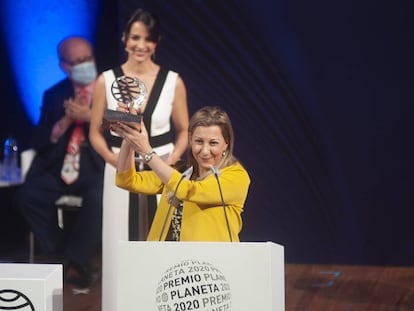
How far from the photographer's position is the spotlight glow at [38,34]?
6336 millimetres

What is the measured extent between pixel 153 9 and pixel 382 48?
176 centimetres

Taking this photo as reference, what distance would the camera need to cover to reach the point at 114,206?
176 inches

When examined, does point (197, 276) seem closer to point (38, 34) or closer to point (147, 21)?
point (147, 21)

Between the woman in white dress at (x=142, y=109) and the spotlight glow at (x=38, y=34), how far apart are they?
1622 mm

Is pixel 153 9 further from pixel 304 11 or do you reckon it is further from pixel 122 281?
pixel 122 281

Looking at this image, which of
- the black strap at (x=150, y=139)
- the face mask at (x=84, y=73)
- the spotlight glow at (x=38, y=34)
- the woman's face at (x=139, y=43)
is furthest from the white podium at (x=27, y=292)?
the spotlight glow at (x=38, y=34)

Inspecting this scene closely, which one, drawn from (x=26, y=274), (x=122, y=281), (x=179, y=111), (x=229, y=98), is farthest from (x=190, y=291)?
(x=229, y=98)

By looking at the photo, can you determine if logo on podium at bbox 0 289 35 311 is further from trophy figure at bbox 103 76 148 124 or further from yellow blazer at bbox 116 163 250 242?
trophy figure at bbox 103 76 148 124

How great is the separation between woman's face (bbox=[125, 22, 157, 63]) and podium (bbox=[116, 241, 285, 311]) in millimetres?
2262

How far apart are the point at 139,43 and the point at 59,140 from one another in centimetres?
159

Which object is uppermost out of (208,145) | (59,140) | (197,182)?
(208,145)

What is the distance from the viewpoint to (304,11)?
621 cm

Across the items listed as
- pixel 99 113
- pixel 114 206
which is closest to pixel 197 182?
pixel 114 206

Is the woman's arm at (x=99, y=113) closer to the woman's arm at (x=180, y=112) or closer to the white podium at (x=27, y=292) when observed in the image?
the woman's arm at (x=180, y=112)
